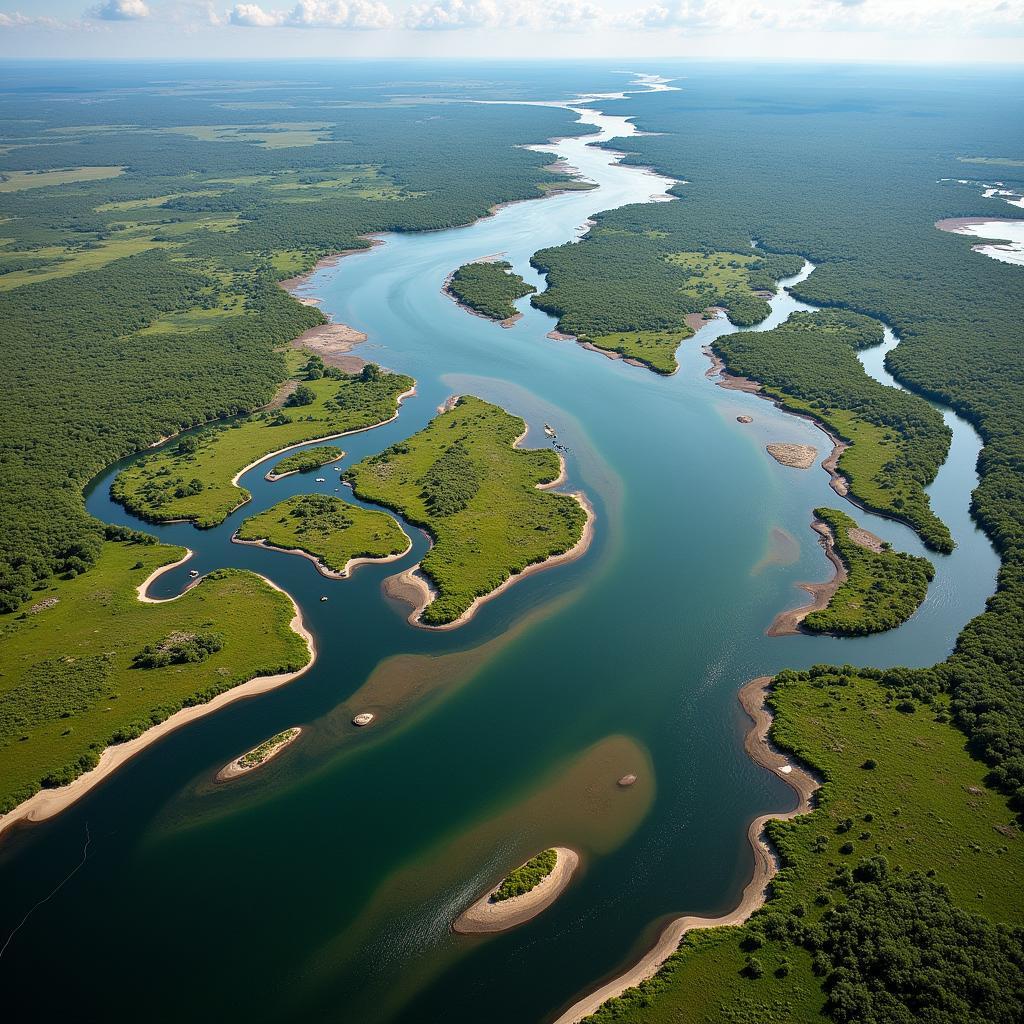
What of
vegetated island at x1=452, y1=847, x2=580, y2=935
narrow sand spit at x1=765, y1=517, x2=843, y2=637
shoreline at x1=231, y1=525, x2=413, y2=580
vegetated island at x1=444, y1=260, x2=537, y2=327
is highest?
vegetated island at x1=452, y1=847, x2=580, y2=935

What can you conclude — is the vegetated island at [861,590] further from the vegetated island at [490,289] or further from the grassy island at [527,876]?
the vegetated island at [490,289]

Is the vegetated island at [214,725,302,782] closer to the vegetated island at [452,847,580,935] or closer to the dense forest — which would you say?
the vegetated island at [452,847,580,935]

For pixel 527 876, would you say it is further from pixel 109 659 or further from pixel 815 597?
pixel 815 597

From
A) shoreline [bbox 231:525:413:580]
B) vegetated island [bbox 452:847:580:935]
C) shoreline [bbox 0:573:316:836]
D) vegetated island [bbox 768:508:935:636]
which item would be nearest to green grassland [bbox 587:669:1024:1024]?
vegetated island [bbox 452:847:580:935]

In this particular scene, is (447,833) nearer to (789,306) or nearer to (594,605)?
(594,605)

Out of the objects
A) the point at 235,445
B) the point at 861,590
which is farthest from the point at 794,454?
the point at 235,445
